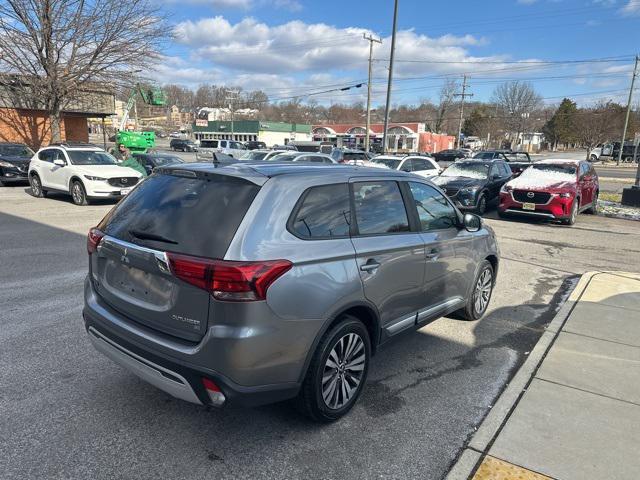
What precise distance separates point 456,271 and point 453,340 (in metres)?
0.78

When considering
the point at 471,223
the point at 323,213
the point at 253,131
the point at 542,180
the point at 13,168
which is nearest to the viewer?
the point at 323,213

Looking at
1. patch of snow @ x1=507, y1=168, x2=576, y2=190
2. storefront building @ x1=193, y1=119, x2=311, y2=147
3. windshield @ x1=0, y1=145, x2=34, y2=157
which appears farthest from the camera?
storefront building @ x1=193, y1=119, x2=311, y2=147

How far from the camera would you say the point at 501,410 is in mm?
3293

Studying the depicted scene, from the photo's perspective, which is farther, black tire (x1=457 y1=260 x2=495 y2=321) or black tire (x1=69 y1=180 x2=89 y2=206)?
black tire (x1=69 y1=180 x2=89 y2=206)

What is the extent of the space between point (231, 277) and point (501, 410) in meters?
2.23

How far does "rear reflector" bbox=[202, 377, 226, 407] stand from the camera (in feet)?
8.18

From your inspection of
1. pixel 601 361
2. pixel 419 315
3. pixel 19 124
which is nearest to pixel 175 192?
pixel 419 315

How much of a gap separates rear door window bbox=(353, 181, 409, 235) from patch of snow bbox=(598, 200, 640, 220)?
13.3m

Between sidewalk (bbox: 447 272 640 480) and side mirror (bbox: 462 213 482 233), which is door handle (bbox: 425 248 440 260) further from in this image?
sidewalk (bbox: 447 272 640 480)

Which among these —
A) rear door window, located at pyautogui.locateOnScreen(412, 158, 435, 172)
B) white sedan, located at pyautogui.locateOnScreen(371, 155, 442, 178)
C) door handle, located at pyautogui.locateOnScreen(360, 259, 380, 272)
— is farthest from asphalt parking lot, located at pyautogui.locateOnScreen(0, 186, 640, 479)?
rear door window, located at pyautogui.locateOnScreen(412, 158, 435, 172)

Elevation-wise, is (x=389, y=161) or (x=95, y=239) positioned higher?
(x=389, y=161)

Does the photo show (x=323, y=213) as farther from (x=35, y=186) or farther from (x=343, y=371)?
(x=35, y=186)

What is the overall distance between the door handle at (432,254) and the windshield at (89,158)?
40.8 feet

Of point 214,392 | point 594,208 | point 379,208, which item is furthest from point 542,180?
point 214,392
